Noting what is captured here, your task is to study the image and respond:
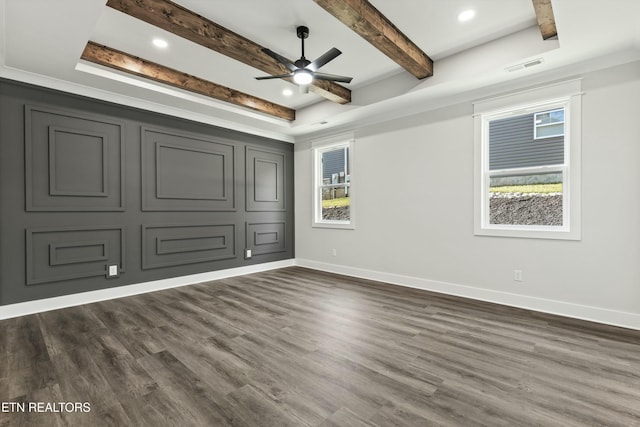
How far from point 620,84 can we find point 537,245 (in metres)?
1.76

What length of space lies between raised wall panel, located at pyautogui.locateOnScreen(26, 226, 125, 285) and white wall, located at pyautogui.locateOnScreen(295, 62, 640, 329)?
10.7 ft

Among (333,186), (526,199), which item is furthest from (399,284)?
(333,186)

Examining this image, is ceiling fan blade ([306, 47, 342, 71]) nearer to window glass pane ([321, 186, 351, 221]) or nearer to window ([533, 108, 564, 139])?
window ([533, 108, 564, 139])

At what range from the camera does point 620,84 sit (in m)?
2.96

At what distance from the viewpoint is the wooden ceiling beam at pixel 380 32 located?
238 centimetres

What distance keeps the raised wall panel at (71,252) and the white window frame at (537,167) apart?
4.71m

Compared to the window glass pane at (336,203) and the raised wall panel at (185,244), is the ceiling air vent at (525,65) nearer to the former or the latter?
the window glass pane at (336,203)

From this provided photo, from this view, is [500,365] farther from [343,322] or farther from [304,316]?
[304,316]

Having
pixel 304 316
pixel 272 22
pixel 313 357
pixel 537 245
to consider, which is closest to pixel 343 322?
pixel 304 316

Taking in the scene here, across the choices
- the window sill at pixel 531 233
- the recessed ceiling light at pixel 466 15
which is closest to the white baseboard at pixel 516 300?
the window sill at pixel 531 233

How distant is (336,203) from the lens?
18.6 ft

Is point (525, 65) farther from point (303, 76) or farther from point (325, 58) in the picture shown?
point (303, 76)

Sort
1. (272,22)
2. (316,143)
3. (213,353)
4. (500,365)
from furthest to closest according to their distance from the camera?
(316,143) < (272,22) < (213,353) < (500,365)

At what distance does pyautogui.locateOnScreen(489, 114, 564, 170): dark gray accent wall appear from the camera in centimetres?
339
